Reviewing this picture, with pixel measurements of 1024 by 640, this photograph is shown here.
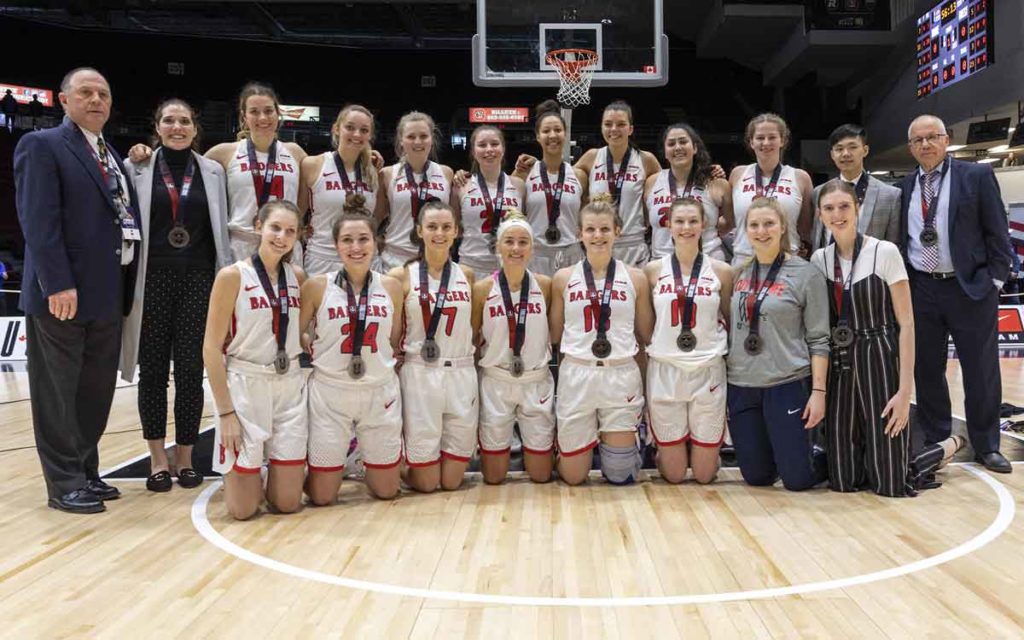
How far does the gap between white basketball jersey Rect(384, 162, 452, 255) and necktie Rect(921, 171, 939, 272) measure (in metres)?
2.67

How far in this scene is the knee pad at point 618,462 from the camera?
13.9 feet

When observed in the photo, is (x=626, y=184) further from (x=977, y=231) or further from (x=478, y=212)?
(x=977, y=231)

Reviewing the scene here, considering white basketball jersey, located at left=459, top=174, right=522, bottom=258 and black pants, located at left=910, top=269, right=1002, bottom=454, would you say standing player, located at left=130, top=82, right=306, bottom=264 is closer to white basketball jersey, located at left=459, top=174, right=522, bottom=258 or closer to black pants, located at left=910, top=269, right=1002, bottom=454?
white basketball jersey, located at left=459, top=174, right=522, bottom=258

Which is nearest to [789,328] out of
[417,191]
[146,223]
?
[417,191]

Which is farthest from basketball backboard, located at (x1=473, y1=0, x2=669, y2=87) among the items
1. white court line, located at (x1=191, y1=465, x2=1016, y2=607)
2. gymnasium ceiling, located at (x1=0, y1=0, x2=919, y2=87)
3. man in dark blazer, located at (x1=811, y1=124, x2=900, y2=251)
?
gymnasium ceiling, located at (x1=0, y1=0, x2=919, y2=87)

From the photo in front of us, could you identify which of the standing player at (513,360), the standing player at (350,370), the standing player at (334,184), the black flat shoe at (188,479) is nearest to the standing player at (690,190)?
the standing player at (513,360)

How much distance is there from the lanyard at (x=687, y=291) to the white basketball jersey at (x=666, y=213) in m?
0.76

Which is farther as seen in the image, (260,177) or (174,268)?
(260,177)

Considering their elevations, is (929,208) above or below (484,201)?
below

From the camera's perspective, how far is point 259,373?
12.3 feet

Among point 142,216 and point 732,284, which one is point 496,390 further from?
point 142,216

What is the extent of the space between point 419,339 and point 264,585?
1.56m

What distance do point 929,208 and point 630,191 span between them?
1.68 meters

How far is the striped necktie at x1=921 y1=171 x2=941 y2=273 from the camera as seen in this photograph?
14.9ft
